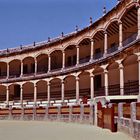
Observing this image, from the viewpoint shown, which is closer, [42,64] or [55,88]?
[55,88]

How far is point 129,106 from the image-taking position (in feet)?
41.6

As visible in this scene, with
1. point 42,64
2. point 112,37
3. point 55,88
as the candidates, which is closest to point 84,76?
point 55,88

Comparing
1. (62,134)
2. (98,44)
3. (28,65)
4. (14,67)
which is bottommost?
(62,134)

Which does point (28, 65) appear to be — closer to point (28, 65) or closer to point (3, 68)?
point (28, 65)

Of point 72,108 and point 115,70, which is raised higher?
point 115,70

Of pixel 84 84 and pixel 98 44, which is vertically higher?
pixel 98 44

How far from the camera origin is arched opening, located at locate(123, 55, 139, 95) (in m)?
→ 26.6

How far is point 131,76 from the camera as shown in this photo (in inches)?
1115

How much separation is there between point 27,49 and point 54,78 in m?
5.52

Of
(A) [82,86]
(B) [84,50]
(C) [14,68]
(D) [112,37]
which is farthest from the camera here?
(C) [14,68]

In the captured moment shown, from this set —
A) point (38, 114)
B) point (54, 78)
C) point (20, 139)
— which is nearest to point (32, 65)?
point (54, 78)

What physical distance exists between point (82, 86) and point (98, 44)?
4971 millimetres

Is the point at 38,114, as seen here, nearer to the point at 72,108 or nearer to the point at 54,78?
the point at 72,108

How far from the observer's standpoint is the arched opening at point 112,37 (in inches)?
1141
